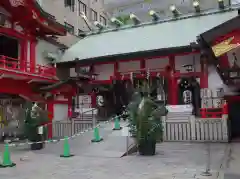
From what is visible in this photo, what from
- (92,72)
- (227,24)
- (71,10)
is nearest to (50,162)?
(227,24)

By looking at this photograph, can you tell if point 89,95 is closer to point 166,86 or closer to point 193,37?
point 166,86

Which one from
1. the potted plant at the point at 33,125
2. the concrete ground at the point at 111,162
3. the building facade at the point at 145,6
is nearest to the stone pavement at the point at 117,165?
the concrete ground at the point at 111,162

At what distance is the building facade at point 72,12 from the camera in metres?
26.6

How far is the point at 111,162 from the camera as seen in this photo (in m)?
9.78

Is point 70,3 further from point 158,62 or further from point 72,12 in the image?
point 158,62

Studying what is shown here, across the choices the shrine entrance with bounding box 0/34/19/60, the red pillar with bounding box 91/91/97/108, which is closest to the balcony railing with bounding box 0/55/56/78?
the shrine entrance with bounding box 0/34/19/60

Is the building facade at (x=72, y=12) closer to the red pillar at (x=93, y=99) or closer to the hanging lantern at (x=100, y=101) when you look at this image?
the red pillar at (x=93, y=99)

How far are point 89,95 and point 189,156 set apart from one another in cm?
1300

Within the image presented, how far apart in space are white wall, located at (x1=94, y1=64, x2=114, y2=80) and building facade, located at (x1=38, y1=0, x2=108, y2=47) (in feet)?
14.4

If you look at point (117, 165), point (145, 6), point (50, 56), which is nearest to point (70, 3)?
point (145, 6)

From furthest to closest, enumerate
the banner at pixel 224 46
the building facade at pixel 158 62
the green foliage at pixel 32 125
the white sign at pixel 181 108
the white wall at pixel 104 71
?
the white wall at pixel 104 71
the building facade at pixel 158 62
the white sign at pixel 181 108
the green foliage at pixel 32 125
the banner at pixel 224 46

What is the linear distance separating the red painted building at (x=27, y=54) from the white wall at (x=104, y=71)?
8.99ft

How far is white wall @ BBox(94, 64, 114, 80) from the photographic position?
21875 mm

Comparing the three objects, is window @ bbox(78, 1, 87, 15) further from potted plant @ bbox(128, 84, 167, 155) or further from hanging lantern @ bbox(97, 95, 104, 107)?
potted plant @ bbox(128, 84, 167, 155)
